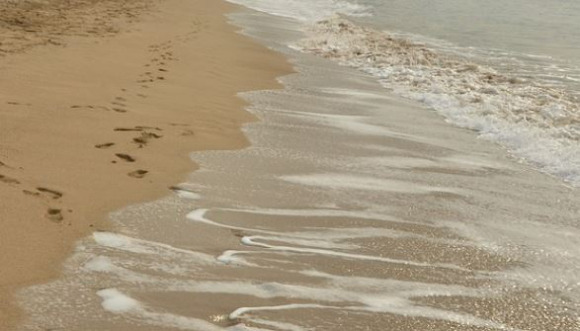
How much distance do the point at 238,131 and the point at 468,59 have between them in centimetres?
761

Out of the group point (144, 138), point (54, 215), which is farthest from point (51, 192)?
point (144, 138)

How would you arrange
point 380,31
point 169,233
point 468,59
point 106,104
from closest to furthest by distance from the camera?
1. point 169,233
2. point 106,104
3. point 468,59
4. point 380,31

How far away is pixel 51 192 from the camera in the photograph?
394 cm

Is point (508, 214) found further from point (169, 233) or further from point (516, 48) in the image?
point (516, 48)

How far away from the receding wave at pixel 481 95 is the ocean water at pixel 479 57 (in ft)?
0.04

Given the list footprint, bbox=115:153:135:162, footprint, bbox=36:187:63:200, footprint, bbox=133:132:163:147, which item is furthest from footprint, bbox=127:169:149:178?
footprint, bbox=36:187:63:200

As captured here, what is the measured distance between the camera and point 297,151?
18.9ft

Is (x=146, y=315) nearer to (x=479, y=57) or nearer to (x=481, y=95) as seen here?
(x=481, y=95)

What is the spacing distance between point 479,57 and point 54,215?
1074 centimetres

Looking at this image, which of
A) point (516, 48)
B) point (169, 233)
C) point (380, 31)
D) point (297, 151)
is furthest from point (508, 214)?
point (380, 31)

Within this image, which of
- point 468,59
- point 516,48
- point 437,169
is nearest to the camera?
point 437,169

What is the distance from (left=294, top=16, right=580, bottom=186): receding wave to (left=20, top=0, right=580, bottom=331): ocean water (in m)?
0.05

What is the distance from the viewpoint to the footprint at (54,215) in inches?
142

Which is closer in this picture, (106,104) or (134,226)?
(134,226)
